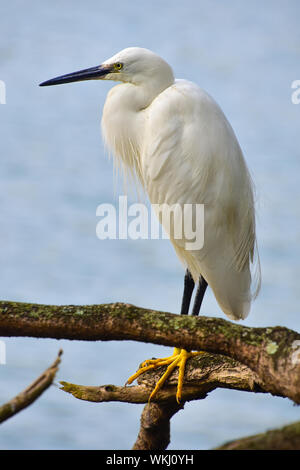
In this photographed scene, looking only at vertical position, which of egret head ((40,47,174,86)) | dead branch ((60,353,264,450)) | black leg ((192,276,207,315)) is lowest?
dead branch ((60,353,264,450))

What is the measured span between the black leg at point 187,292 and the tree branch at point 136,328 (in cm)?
115

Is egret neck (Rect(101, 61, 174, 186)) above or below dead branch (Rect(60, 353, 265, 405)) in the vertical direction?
above

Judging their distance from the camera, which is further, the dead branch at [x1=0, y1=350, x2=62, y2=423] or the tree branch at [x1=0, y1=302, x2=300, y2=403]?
the tree branch at [x1=0, y1=302, x2=300, y2=403]

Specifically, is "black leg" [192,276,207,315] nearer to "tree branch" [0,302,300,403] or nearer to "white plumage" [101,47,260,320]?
"white plumage" [101,47,260,320]

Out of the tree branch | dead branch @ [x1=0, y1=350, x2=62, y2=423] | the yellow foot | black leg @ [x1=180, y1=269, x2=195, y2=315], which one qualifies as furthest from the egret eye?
dead branch @ [x1=0, y1=350, x2=62, y2=423]

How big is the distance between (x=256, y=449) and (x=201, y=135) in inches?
61.4

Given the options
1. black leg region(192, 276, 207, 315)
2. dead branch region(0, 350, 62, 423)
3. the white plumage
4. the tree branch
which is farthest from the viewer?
black leg region(192, 276, 207, 315)

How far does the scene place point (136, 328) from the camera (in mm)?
1539

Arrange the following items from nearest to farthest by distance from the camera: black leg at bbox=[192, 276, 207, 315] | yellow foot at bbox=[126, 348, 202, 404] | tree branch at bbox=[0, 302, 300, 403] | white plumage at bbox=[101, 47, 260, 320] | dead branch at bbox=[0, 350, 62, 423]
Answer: dead branch at bbox=[0, 350, 62, 423]
tree branch at bbox=[0, 302, 300, 403]
yellow foot at bbox=[126, 348, 202, 404]
white plumage at bbox=[101, 47, 260, 320]
black leg at bbox=[192, 276, 207, 315]

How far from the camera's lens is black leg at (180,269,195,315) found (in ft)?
8.89

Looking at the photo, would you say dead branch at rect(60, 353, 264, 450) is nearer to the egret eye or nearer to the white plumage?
the white plumage

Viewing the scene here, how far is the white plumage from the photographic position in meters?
2.49

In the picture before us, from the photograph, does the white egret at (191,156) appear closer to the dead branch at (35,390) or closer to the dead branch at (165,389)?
the dead branch at (165,389)

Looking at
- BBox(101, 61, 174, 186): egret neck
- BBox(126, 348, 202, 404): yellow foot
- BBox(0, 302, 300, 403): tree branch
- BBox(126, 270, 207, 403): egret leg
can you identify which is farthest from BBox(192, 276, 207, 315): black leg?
BBox(0, 302, 300, 403): tree branch
